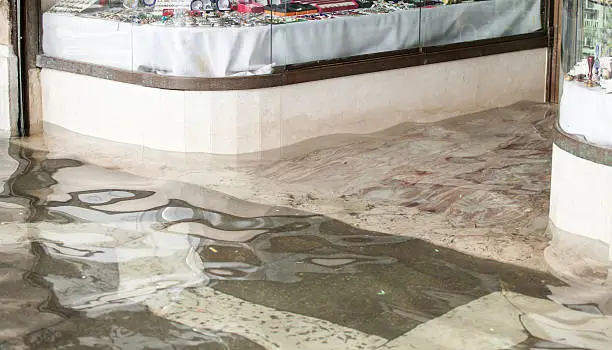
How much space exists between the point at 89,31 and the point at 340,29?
196cm

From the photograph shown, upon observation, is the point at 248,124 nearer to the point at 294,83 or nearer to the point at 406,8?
the point at 294,83

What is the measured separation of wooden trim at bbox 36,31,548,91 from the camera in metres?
7.29

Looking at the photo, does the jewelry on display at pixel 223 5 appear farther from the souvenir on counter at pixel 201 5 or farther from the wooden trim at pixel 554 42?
the wooden trim at pixel 554 42

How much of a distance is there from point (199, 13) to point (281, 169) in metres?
1.37

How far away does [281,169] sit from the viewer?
7.04m

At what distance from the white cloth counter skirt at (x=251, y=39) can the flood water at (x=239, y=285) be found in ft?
4.48

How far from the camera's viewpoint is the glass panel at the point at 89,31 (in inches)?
301

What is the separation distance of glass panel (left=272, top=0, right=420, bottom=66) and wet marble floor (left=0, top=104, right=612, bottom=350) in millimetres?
702

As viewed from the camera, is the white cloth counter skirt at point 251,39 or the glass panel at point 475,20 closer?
the white cloth counter skirt at point 251,39

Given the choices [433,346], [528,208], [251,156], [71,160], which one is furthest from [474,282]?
[71,160]

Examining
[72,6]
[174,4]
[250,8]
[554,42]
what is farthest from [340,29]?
[554,42]

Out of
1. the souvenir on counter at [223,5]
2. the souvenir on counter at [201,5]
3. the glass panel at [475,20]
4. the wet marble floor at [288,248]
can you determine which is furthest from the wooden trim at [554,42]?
the souvenir on counter at [201,5]

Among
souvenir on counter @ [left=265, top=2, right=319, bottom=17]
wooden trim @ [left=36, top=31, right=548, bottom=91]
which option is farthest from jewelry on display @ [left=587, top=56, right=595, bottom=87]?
souvenir on counter @ [left=265, top=2, right=319, bottom=17]

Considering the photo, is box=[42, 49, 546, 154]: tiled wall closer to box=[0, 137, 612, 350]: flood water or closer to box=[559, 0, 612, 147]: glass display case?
box=[0, 137, 612, 350]: flood water
